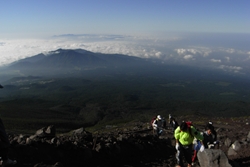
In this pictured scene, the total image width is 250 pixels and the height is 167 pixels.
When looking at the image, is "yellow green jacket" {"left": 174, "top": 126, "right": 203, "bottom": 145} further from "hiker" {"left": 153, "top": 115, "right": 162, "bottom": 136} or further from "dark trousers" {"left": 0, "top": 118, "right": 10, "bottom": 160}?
"hiker" {"left": 153, "top": 115, "right": 162, "bottom": 136}

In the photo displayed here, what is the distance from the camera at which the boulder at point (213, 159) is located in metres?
10.6

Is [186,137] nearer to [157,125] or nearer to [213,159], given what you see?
[213,159]

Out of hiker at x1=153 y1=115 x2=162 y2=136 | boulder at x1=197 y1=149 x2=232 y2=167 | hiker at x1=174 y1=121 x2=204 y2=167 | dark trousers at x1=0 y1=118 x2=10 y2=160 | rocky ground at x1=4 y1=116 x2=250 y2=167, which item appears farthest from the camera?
hiker at x1=153 y1=115 x2=162 y2=136

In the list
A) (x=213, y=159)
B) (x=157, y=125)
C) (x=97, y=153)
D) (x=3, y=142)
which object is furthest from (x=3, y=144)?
(x=157, y=125)

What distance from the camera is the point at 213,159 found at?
1083 cm

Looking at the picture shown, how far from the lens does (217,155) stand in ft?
35.6

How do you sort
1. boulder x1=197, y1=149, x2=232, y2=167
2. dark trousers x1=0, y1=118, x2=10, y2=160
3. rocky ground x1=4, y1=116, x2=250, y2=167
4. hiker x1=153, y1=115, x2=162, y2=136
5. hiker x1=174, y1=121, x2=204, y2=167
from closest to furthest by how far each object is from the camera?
dark trousers x1=0, y1=118, x2=10, y2=160 → boulder x1=197, y1=149, x2=232, y2=167 → hiker x1=174, y1=121, x2=204, y2=167 → rocky ground x1=4, y1=116, x2=250, y2=167 → hiker x1=153, y1=115, x2=162, y2=136

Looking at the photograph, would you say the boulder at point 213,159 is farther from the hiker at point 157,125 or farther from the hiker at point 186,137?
the hiker at point 157,125

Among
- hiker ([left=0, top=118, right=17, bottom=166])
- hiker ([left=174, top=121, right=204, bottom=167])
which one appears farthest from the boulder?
hiker ([left=0, top=118, right=17, bottom=166])

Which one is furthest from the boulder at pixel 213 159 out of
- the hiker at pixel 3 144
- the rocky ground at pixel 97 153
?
the hiker at pixel 3 144

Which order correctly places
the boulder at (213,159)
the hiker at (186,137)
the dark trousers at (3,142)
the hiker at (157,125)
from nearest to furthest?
the dark trousers at (3,142), the boulder at (213,159), the hiker at (186,137), the hiker at (157,125)

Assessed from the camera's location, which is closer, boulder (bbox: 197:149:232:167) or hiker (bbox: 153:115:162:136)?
boulder (bbox: 197:149:232:167)

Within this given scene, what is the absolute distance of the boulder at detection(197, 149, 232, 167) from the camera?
10583 millimetres

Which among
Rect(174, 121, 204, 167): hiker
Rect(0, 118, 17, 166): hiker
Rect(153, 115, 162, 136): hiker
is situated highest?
Rect(0, 118, 17, 166): hiker
